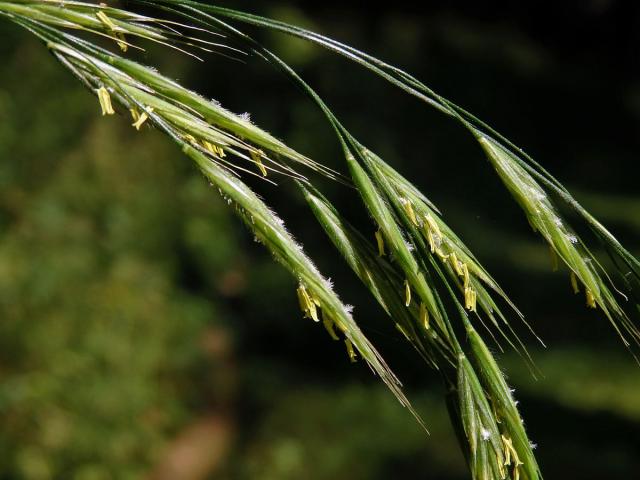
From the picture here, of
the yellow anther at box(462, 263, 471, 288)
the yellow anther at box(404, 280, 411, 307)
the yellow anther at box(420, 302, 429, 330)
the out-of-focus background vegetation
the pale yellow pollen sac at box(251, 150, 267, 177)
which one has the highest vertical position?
the pale yellow pollen sac at box(251, 150, 267, 177)

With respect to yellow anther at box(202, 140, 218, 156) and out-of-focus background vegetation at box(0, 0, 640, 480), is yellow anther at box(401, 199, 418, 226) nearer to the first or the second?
yellow anther at box(202, 140, 218, 156)

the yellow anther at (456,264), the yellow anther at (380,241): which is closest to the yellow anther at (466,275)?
the yellow anther at (456,264)

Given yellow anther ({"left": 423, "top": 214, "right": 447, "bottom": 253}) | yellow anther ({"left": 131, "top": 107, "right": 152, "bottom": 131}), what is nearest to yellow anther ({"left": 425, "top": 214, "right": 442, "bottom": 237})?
yellow anther ({"left": 423, "top": 214, "right": 447, "bottom": 253})

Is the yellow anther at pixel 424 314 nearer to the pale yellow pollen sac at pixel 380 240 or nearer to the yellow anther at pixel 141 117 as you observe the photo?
the pale yellow pollen sac at pixel 380 240

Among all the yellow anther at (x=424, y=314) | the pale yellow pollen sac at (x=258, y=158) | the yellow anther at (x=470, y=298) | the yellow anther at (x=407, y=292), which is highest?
the pale yellow pollen sac at (x=258, y=158)

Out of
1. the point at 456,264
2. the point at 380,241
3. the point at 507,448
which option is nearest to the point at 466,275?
the point at 456,264

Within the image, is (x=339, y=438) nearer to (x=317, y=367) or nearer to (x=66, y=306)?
(x=317, y=367)
